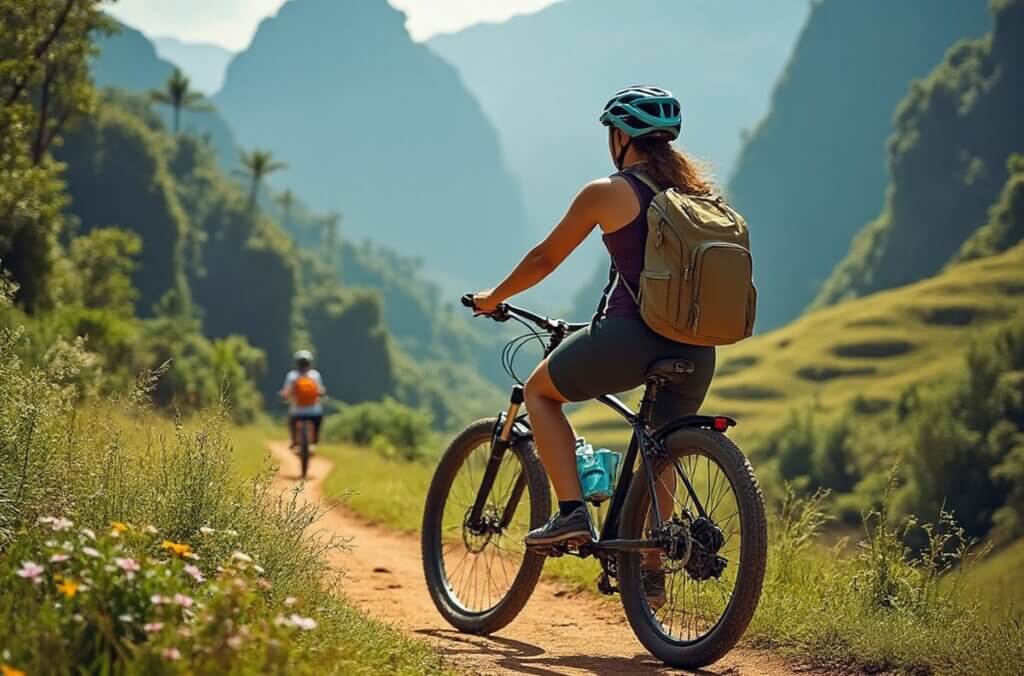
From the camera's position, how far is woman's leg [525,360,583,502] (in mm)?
5328

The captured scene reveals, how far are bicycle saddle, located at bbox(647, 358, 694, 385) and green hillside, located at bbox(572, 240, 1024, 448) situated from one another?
99139mm

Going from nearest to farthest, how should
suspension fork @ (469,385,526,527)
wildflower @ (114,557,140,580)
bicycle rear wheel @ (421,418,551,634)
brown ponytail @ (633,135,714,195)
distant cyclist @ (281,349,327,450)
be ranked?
wildflower @ (114,557,140,580) → brown ponytail @ (633,135,714,195) → bicycle rear wheel @ (421,418,551,634) → suspension fork @ (469,385,526,527) → distant cyclist @ (281,349,327,450)

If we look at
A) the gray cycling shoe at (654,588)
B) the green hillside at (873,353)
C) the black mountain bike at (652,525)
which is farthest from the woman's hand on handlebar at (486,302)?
the green hillside at (873,353)

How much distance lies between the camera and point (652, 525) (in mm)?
5090

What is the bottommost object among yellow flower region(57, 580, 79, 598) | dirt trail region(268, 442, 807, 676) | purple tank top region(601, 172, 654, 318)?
dirt trail region(268, 442, 807, 676)

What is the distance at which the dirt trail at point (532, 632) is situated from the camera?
517 cm

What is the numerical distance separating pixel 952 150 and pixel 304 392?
522ft

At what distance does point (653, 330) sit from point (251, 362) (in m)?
81.3

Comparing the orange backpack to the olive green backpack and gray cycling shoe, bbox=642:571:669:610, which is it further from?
the olive green backpack

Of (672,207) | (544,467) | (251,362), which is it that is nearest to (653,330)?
(672,207)

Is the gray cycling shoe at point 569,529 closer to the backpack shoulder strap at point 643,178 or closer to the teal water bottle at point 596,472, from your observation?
the teal water bottle at point 596,472

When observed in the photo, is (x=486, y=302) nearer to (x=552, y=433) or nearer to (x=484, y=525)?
(x=552, y=433)

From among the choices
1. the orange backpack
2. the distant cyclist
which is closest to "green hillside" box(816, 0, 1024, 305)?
the distant cyclist

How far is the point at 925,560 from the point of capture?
19.6ft
